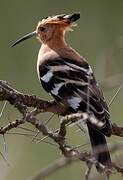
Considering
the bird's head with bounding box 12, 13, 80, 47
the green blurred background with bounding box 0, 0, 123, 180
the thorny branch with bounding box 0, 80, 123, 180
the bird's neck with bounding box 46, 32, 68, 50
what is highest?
the thorny branch with bounding box 0, 80, 123, 180

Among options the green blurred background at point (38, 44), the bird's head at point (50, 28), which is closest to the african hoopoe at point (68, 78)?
the bird's head at point (50, 28)

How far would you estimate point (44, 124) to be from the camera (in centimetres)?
229

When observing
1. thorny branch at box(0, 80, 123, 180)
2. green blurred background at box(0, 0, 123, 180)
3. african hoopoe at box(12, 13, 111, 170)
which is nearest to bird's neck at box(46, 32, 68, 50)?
african hoopoe at box(12, 13, 111, 170)

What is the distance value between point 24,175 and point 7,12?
2.46 meters

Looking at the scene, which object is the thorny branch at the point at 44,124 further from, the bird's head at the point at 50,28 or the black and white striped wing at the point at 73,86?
the bird's head at the point at 50,28

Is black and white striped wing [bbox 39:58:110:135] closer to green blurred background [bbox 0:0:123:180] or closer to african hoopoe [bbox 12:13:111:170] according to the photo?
african hoopoe [bbox 12:13:111:170]

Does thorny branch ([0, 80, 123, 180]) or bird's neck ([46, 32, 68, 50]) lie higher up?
thorny branch ([0, 80, 123, 180])

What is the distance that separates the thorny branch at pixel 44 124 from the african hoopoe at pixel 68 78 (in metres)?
0.09

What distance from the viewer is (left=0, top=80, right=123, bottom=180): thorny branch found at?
6.70 feet

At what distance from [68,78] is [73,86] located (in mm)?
88

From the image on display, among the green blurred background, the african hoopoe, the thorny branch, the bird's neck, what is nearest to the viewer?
the thorny branch

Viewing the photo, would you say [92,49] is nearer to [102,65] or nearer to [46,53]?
[46,53]

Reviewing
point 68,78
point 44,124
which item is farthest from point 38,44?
point 44,124

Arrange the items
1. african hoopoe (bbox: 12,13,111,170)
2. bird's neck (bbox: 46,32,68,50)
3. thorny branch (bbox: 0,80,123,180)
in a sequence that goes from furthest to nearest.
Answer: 1. bird's neck (bbox: 46,32,68,50)
2. african hoopoe (bbox: 12,13,111,170)
3. thorny branch (bbox: 0,80,123,180)
